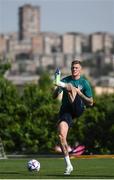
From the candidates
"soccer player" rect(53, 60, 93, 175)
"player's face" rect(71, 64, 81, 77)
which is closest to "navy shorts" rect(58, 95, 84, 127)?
"soccer player" rect(53, 60, 93, 175)

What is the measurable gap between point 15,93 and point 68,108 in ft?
84.9

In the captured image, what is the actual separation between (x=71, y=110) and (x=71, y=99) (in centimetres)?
23

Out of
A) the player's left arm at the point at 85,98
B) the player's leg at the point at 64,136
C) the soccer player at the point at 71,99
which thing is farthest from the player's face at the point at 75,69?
the player's leg at the point at 64,136

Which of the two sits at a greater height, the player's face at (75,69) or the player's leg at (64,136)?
the player's face at (75,69)

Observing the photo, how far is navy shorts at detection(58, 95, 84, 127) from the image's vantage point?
1727cm

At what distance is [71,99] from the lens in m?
17.2

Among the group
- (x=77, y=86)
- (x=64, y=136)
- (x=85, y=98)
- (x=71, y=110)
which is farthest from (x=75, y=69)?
(x=64, y=136)

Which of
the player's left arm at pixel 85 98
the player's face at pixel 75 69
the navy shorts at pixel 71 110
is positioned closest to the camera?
the player's face at pixel 75 69

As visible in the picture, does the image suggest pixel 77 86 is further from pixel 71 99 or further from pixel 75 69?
pixel 75 69

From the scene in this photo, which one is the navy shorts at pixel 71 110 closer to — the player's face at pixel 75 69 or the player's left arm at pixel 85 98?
the player's left arm at pixel 85 98

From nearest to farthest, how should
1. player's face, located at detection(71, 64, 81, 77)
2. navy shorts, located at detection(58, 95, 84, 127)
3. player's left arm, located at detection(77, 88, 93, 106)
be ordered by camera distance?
player's face, located at detection(71, 64, 81, 77)
player's left arm, located at detection(77, 88, 93, 106)
navy shorts, located at detection(58, 95, 84, 127)

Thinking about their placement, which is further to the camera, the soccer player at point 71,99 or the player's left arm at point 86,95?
the player's left arm at point 86,95

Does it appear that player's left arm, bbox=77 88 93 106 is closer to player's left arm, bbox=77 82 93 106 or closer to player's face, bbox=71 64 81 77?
player's left arm, bbox=77 82 93 106

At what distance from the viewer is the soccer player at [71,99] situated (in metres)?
17.0
